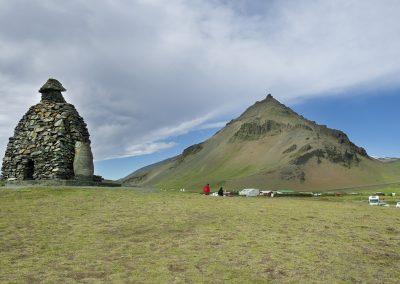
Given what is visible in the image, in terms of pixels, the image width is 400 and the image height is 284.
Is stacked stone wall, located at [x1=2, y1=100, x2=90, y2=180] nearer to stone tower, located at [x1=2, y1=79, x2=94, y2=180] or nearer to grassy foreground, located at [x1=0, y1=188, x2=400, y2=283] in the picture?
stone tower, located at [x1=2, y1=79, x2=94, y2=180]

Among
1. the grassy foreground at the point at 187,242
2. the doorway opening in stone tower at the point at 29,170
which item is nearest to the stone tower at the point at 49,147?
the doorway opening in stone tower at the point at 29,170

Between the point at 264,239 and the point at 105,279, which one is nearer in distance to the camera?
the point at 105,279

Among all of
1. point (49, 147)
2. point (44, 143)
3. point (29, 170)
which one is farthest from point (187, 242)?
point (29, 170)

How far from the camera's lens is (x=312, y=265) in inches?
659

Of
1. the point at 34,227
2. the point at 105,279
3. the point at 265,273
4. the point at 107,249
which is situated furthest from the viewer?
Answer: the point at 34,227

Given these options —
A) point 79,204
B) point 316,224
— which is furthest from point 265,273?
point 79,204

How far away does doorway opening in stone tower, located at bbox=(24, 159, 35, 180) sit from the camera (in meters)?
41.3

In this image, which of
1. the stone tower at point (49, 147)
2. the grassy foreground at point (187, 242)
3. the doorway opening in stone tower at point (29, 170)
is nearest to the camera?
the grassy foreground at point (187, 242)

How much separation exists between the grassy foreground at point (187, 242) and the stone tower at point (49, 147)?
30.8 feet

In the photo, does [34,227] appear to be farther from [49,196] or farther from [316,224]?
[316,224]

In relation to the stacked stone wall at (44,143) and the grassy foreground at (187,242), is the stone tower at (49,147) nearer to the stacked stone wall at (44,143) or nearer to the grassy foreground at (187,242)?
the stacked stone wall at (44,143)

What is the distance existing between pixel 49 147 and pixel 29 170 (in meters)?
3.41

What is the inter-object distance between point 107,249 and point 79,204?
11.3m

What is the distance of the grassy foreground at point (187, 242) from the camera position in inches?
609
